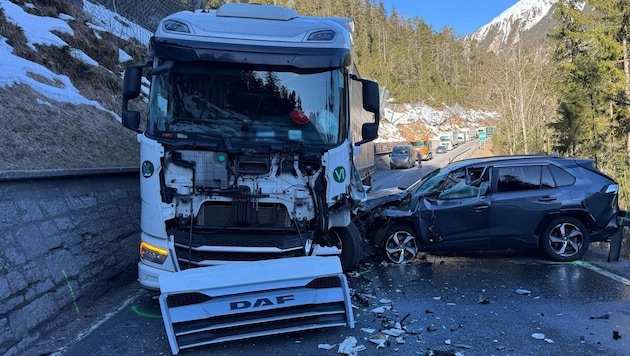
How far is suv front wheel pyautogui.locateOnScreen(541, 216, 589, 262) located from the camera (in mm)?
7707

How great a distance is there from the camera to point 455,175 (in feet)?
26.7

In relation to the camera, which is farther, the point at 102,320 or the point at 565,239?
the point at 565,239

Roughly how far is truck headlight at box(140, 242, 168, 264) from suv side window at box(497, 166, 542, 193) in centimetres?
531

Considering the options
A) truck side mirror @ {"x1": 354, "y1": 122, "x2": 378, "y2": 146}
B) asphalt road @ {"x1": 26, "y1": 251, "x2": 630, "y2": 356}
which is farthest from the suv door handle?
truck side mirror @ {"x1": 354, "y1": 122, "x2": 378, "y2": 146}

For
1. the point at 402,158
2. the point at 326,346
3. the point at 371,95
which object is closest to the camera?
the point at 326,346

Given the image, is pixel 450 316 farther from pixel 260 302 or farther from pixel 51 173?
pixel 51 173

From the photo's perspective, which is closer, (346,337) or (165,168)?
(346,337)

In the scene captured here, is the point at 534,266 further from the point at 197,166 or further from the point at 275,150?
the point at 197,166

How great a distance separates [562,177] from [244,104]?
17.4ft

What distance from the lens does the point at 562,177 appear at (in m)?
7.82

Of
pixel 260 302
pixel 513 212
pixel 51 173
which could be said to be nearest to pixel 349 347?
pixel 260 302

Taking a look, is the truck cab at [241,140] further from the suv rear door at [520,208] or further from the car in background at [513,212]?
the suv rear door at [520,208]

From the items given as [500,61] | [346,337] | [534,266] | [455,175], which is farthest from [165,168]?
[500,61]

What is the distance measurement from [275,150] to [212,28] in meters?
1.66
